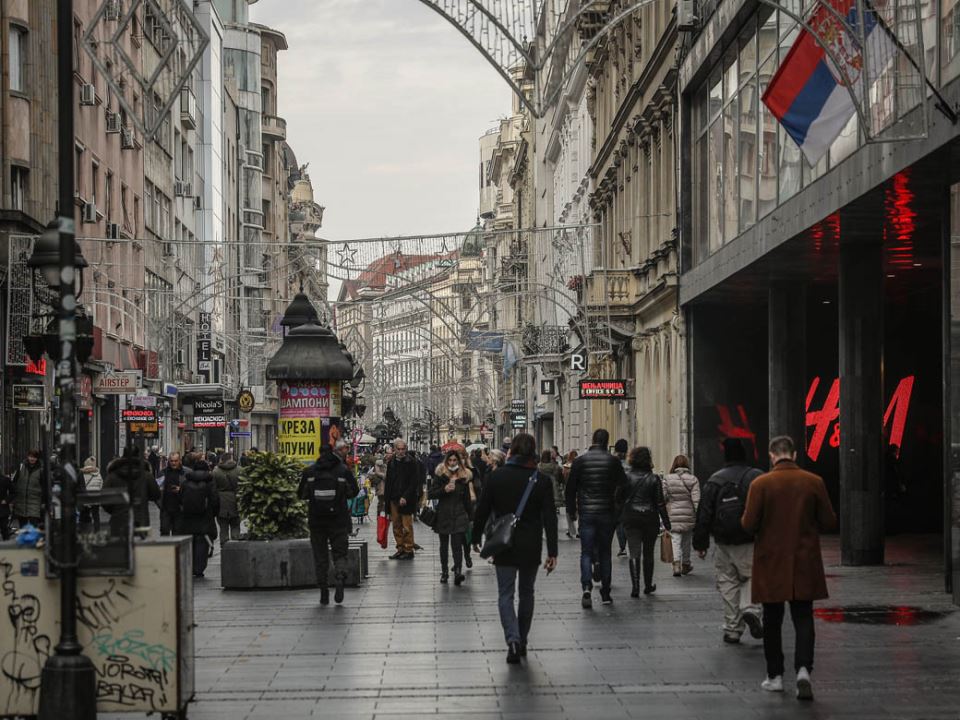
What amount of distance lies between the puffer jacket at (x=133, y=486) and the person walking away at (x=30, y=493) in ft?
6.06

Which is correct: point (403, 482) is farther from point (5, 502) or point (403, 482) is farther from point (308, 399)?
point (5, 502)

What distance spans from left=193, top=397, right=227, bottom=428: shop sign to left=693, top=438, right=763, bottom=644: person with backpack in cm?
4538

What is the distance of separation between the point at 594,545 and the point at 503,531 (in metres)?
4.62

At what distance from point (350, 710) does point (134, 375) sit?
109ft

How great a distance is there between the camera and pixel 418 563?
86.1ft

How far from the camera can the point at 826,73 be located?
62.7 feet

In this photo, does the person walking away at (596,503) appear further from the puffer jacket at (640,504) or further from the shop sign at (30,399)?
the shop sign at (30,399)

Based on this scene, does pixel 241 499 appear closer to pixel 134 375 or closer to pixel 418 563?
pixel 418 563

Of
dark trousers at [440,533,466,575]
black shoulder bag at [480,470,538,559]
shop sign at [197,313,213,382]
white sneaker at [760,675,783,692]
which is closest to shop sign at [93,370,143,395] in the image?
dark trousers at [440,533,466,575]

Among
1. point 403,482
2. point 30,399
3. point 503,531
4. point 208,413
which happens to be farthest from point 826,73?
point 208,413

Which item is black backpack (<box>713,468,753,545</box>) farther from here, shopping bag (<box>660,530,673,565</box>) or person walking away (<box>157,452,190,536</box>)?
person walking away (<box>157,452,190,536</box>)

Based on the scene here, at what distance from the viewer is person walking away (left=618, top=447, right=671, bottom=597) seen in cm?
1961

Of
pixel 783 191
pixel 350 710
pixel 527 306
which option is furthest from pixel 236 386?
pixel 350 710

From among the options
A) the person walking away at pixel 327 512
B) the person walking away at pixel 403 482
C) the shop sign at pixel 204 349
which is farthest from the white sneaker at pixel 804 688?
the shop sign at pixel 204 349
